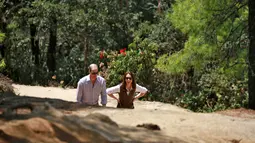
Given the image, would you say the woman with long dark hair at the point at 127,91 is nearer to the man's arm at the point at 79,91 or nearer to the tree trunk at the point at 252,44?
the man's arm at the point at 79,91

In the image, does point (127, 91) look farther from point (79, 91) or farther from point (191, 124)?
point (191, 124)

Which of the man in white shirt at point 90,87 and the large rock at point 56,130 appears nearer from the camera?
the large rock at point 56,130

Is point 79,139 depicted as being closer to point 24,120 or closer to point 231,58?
point 24,120

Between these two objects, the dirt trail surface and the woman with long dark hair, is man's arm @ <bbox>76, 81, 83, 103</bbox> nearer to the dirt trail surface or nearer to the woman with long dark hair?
the woman with long dark hair

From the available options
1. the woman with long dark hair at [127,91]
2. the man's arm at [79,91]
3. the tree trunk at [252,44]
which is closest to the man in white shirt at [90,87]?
the man's arm at [79,91]

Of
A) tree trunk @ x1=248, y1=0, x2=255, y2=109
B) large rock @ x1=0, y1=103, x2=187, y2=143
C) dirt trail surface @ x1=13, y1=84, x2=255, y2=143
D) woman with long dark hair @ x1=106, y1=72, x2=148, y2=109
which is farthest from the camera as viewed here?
tree trunk @ x1=248, y1=0, x2=255, y2=109

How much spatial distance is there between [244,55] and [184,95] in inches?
130

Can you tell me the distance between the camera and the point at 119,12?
22016 millimetres

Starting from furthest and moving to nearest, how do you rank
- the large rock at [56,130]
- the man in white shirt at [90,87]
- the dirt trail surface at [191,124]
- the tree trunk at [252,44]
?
the tree trunk at [252,44], the man in white shirt at [90,87], the dirt trail surface at [191,124], the large rock at [56,130]

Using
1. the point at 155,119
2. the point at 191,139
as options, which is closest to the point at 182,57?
the point at 155,119

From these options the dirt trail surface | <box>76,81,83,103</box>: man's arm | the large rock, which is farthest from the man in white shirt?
the large rock

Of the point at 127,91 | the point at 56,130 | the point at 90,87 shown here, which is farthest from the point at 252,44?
the point at 56,130

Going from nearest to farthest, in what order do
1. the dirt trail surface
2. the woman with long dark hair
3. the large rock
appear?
the large rock < the dirt trail surface < the woman with long dark hair

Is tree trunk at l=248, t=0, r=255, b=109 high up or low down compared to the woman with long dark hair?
up
